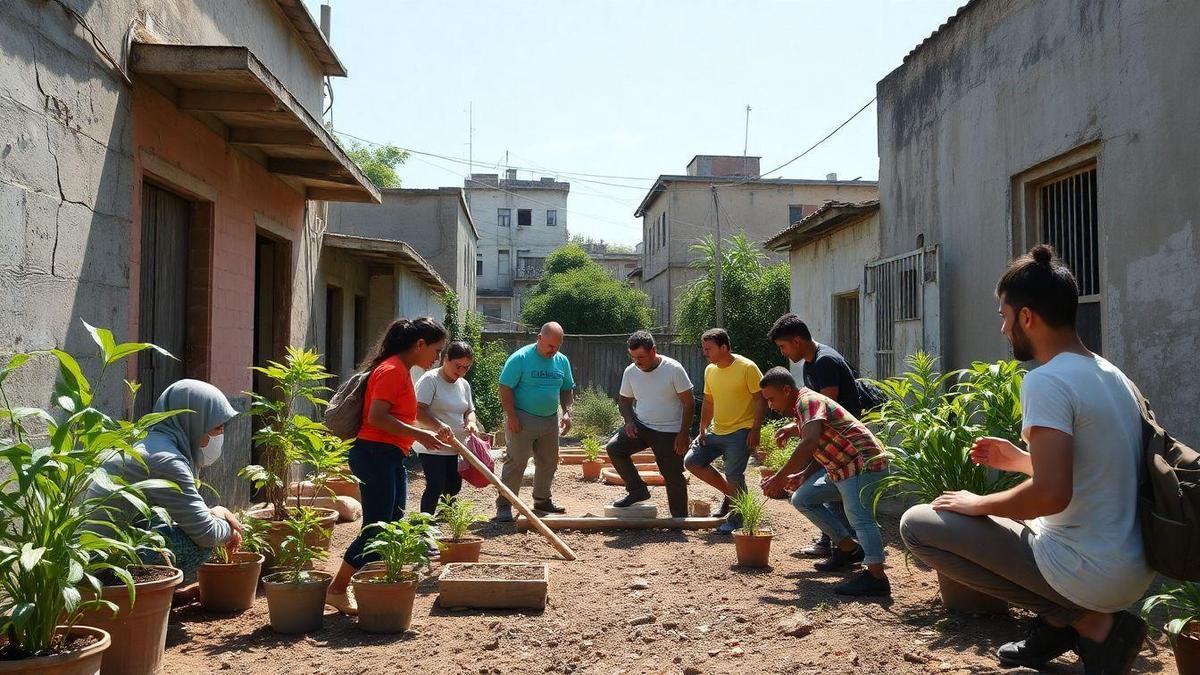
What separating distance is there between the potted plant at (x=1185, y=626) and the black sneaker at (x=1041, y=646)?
1.09 ft

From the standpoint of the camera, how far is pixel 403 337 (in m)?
5.63

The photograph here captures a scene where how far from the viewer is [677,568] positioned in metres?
6.71

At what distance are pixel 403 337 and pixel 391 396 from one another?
15.6 inches

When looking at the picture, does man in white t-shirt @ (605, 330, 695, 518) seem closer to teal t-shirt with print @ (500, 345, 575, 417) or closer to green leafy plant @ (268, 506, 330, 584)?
teal t-shirt with print @ (500, 345, 575, 417)

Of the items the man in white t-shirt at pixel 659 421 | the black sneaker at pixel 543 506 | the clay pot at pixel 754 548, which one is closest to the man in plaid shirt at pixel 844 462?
the clay pot at pixel 754 548

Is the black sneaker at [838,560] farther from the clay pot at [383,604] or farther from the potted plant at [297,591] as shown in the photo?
the potted plant at [297,591]

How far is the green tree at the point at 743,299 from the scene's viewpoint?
2253cm

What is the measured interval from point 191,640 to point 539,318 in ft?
103

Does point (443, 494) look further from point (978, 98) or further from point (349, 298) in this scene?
point (349, 298)

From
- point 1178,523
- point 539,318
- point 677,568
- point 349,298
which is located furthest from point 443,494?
point 539,318

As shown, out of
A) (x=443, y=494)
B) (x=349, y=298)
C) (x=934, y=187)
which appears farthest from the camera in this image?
(x=349, y=298)

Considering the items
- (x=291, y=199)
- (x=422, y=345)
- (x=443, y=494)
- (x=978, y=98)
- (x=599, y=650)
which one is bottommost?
(x=599, y=650)

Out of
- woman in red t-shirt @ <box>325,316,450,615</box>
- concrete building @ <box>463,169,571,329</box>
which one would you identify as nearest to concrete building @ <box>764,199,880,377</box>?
woman in red t-shirt @ <box>325,316,450,615</box>

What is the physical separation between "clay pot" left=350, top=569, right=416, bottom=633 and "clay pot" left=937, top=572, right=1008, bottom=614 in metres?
2.76
